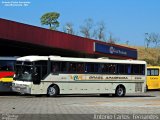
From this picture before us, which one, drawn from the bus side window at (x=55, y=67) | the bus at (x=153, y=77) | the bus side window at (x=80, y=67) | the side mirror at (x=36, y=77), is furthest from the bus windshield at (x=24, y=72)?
the bus at (x=153, y=77)

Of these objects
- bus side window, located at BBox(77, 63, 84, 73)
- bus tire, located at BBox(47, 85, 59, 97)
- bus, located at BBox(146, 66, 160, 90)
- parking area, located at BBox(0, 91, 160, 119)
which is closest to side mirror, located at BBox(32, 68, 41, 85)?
bus tire, located at BBox(47, 85, 59, 97)

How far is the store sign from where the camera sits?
5113 centimetres

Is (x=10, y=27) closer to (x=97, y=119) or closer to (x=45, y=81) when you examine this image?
(x=45, y=81)

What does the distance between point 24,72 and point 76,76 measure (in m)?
3.77

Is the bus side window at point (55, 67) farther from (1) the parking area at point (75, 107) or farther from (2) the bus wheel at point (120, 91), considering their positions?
(2) the bus wheel at point (120, 91)

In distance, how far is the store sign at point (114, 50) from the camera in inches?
2013

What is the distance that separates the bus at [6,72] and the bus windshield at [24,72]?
1652 mm

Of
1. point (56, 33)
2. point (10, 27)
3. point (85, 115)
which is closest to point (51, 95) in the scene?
point (10, 27)

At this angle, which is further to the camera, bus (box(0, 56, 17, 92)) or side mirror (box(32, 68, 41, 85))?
bus (box(0, 56, 17, 92))

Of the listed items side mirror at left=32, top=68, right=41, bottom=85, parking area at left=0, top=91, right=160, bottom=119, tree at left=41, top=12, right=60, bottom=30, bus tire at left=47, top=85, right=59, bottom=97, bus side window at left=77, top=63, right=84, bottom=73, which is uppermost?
tree at left=41, top=12, right=60, bottom=30

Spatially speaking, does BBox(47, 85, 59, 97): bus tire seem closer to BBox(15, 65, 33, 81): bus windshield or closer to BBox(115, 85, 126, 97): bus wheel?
BBox(15, 65, 33, 81): bus windshield

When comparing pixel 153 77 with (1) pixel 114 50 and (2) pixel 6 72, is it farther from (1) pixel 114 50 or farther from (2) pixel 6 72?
(2) pixel 6 72

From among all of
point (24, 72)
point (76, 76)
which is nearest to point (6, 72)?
point (24, 72)

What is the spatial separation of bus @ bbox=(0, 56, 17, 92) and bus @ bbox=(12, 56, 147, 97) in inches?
56.5
